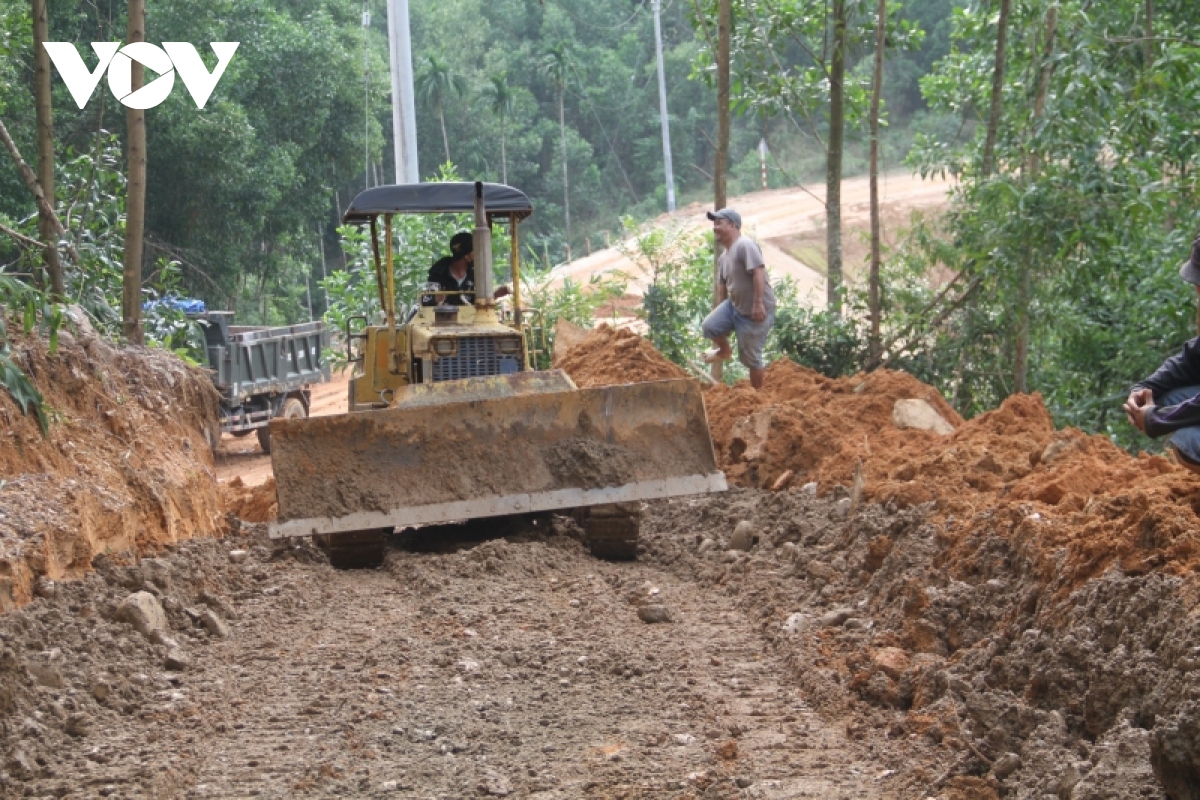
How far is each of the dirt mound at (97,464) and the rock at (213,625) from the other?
751 mm

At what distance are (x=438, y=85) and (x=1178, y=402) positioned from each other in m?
54.2

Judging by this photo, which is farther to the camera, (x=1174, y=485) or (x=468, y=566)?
(x=468, y=566)

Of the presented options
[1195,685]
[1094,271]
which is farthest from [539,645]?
[1094,271]

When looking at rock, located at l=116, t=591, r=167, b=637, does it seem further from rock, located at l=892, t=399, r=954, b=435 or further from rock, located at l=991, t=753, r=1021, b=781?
rock, located at l=892, t=399, r=954, b=435

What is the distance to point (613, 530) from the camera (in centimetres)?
987

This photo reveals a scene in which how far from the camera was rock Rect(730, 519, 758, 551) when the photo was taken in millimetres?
9992

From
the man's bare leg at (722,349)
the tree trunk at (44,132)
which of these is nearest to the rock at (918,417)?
the man's bare leg at (722,349)

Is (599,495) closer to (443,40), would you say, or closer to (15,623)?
(15,623)

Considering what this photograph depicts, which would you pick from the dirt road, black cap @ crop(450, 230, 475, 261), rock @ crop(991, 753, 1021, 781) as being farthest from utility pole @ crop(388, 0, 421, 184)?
rock @ crop(991, 753, 1021, 781)

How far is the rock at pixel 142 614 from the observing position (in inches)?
298

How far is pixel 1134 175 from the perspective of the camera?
14.5 m

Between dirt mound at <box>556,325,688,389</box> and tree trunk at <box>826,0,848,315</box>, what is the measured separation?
289cm

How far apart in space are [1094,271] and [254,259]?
2494cm

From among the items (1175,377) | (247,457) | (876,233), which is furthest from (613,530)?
(247,457)
